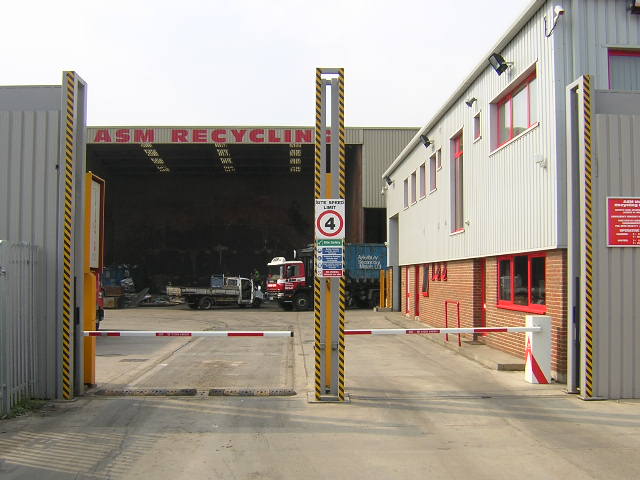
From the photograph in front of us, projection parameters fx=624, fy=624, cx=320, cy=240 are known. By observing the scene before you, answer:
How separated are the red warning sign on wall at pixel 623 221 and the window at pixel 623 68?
3.13 m

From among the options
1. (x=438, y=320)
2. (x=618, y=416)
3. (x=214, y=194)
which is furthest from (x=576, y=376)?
(x=214, y=194)

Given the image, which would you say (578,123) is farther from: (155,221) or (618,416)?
(155,221)

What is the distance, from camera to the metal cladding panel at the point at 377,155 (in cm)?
3759

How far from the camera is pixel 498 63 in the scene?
504 inches

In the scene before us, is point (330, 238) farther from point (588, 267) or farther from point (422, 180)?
point (422, 180)

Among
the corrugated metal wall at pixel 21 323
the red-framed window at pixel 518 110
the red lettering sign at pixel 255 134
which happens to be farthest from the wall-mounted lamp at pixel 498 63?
the red lettering sign at pixel 255 134

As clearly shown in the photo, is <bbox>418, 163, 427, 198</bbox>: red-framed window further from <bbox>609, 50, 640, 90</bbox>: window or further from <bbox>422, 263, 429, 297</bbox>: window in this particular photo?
<bbox>609, 50, 640, 90</bbox>: window

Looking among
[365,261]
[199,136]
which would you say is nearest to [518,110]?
[365,261]

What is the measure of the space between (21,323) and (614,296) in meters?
7.95

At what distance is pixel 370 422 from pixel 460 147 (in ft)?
36.9

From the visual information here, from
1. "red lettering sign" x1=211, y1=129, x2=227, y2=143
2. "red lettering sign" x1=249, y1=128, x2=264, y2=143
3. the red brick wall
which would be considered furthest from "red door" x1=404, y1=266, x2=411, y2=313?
"red lettering sign" x1=211, y1=129, x2=227, y2=143

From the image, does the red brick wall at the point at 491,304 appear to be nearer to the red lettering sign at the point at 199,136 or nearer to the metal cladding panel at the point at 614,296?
the metal cladding panel at the point at 614,296

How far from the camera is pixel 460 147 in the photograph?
17.2m

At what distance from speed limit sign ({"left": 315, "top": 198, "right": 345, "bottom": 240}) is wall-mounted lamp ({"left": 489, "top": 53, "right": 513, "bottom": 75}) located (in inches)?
236
